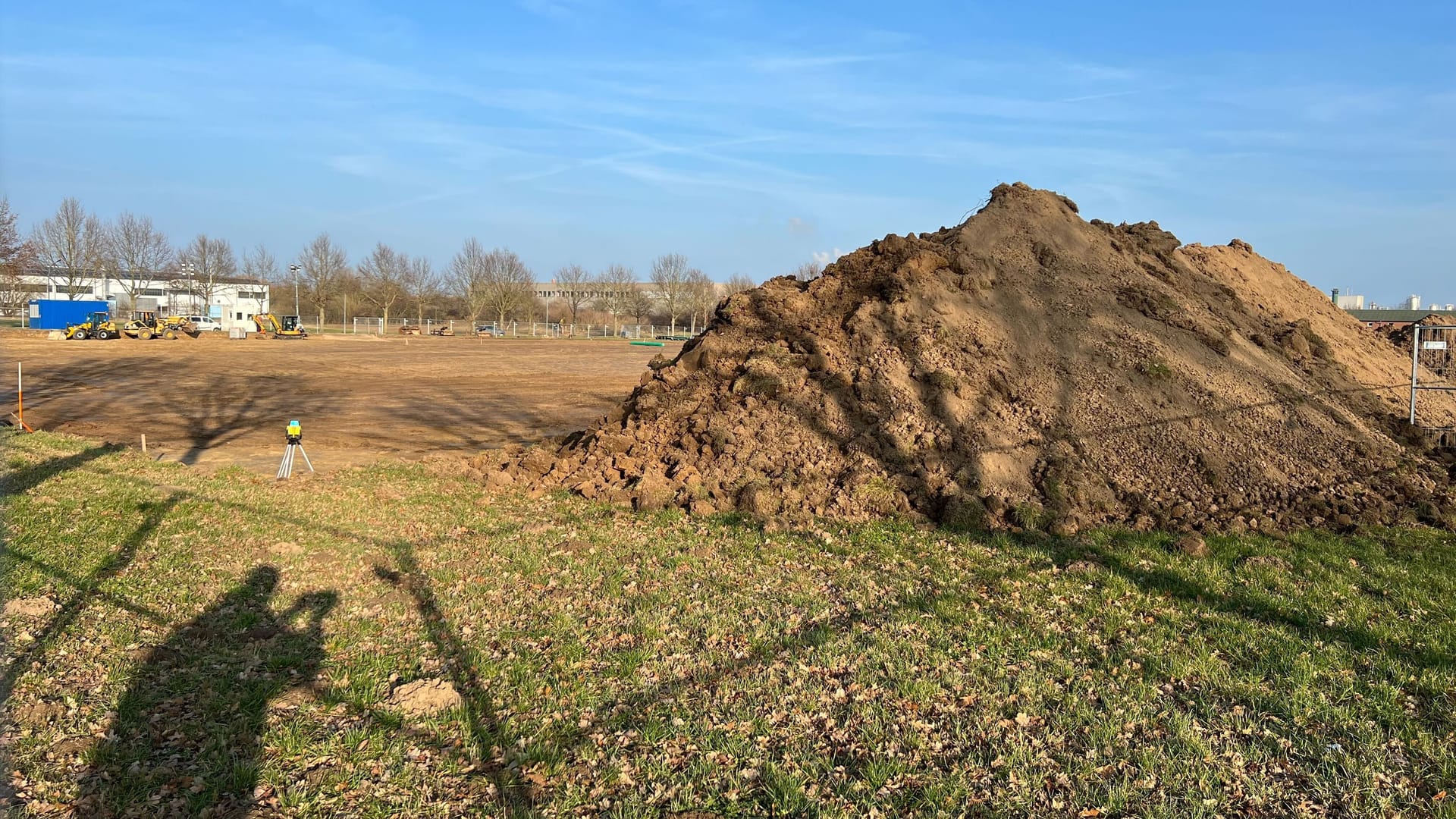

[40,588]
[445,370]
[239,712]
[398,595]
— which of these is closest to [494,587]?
[398,595]

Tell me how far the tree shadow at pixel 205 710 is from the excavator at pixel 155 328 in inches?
2184

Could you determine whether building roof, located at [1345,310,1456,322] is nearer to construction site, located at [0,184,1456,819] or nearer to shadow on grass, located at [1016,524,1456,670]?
construction site, located at [0,184,1456,819]

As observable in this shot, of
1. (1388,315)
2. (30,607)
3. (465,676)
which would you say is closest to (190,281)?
(1388,315)

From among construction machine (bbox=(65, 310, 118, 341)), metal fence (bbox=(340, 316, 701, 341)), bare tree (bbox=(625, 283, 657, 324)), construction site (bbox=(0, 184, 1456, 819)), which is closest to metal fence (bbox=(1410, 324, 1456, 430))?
construction site (bbox=(0, 184, 1456, 819))

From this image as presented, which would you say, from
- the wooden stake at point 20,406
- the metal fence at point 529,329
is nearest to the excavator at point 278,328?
the metal fence at point 529,329

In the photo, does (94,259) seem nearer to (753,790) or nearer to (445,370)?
(445,370)

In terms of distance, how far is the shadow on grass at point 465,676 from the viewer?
397cm

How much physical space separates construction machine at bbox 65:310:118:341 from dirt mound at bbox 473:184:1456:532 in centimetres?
5014

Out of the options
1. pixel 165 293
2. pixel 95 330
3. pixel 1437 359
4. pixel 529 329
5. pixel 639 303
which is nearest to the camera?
pixel 1437 359

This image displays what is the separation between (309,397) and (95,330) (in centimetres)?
3639

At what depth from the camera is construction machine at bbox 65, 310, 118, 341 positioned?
162 feet

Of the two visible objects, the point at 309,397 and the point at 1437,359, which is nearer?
the point at 1437,359

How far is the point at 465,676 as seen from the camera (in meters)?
5.08

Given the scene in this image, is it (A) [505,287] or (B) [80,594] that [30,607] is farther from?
(A) [505,287]
